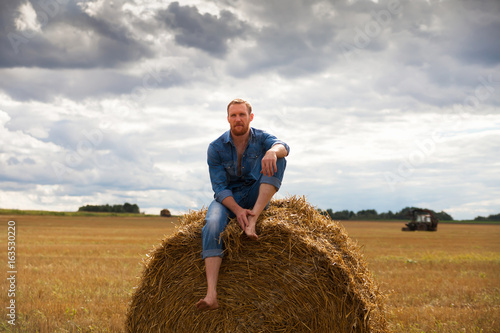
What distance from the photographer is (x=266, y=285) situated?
4.96 metres

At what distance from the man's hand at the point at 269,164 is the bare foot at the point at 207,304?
1.44 m

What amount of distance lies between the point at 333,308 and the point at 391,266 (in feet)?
31.2

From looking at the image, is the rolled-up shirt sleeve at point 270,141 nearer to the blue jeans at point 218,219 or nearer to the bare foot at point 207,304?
the blue jeans at point 218,219

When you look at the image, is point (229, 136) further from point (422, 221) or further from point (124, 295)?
point (422, 221)

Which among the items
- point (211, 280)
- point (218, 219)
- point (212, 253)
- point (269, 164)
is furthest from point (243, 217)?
point (211, 280)

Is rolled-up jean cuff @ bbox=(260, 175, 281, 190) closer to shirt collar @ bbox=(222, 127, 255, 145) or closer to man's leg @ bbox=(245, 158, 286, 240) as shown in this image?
man's leg @ bbox=(245, 158, 286, 240)

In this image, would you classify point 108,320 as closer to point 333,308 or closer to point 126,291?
point 126,291

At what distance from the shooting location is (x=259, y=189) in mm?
4992

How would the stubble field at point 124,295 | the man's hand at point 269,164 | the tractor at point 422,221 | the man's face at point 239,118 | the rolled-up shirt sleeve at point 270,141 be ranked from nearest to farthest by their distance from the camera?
the man's hand at point 269,164, the man's face at point 239,118, the rolled-up shirt sleeve at point 270,141, the stubble field at point 124,295, the tractor at point 422,221

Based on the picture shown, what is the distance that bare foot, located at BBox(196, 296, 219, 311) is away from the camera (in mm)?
4777

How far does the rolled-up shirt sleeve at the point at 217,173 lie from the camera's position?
513cm

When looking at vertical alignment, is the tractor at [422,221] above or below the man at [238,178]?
below

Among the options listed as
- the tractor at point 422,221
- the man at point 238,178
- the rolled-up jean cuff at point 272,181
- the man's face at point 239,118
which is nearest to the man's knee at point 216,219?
the man at point 238,178

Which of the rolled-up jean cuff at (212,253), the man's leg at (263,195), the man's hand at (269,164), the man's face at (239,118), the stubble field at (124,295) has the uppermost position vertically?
the man's face at (239,118)
